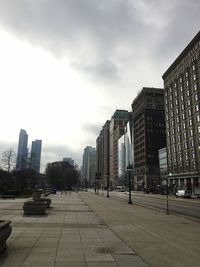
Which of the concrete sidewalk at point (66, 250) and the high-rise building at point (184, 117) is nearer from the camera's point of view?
the concrete sidewalk at point (66, 250)

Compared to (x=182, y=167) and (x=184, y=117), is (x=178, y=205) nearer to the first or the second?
(x=182, y=167)

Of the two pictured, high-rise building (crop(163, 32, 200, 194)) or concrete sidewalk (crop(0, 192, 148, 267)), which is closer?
concrete sidewalk (crop(0, 192, 148, 267))

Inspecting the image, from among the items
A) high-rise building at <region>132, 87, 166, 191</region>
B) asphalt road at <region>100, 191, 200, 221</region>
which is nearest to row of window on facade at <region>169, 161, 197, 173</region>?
asphalt road at <region>100, 191, 200, 221</region>

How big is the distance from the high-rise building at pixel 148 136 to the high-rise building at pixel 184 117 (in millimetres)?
41549

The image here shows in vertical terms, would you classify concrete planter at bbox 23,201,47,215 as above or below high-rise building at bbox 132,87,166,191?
below

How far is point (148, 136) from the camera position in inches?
6501

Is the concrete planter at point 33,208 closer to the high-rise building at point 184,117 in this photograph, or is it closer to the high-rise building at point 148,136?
the high-rise building at point 184,117

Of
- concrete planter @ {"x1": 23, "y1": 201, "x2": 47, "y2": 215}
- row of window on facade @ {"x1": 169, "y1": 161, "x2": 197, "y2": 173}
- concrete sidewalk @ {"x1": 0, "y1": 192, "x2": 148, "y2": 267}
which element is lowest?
concrete sidewalk @ {"x1": 0, "y1": 192, "x2": 148, "y2": 267}

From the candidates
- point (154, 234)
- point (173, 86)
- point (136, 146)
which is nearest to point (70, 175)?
point (136, 146)

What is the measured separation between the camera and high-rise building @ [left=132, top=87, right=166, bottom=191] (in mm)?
161000

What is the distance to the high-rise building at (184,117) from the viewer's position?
9556 cm

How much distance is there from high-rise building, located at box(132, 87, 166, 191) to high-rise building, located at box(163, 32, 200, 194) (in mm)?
41549

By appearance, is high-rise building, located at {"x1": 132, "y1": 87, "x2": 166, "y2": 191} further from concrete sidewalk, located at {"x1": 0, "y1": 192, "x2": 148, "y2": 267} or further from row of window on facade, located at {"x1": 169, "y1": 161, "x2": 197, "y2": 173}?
concrete sidewalk, located at {"x1": 0, "y1": 192, "x2": 148, "y2": 267}

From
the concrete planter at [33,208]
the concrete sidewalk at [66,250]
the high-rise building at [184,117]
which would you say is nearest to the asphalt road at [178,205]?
the concrete planter at [33,208]
